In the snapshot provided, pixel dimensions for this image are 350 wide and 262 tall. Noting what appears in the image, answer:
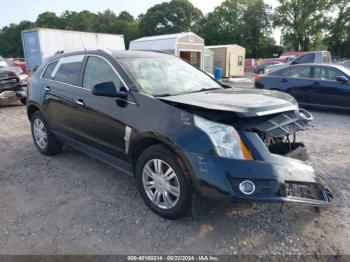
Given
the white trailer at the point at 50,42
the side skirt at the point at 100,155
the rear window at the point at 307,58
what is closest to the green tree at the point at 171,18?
the white trailer at the point at 50,42

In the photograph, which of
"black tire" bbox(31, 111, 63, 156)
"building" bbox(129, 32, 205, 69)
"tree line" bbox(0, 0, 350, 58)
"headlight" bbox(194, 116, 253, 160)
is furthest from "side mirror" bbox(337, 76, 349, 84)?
"tree line" bbox(0, 0, 350, 58)

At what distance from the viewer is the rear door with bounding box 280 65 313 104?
860cm

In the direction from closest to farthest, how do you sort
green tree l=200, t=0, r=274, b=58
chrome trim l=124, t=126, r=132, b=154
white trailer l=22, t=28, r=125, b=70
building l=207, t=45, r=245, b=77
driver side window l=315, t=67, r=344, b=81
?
chrome trim l=124, t=126, r=132, b=154 < driver side window l=315, t=67, r=344, b=81 < white trailer l=22, t=28, r=125, b=70 < building l=207, t=45, r=245, b=77 < green tree l=200, t=0, r=274, b=58

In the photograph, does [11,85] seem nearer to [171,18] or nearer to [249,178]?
[249,178]

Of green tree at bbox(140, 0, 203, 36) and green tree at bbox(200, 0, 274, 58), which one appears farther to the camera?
green tree at bbox(140, 0, 203, 36)

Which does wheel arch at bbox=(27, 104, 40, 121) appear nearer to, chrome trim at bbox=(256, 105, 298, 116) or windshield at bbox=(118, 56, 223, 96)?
windshield at bbox=(118, 56, 223, 96)

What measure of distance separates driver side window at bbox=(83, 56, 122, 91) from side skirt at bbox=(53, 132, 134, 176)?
81cm

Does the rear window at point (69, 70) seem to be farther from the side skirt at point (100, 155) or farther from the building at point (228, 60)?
the building at point (228, 60)

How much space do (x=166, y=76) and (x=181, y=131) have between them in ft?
4.03

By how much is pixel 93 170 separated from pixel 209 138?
2361 mm

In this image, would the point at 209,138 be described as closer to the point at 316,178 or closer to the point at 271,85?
the point at 316,178

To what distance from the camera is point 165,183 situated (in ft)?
9.58

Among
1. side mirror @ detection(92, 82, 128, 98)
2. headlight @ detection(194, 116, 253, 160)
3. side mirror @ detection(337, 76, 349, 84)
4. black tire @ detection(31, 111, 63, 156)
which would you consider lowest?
black tire @ detection(31, 111, 63, 156)

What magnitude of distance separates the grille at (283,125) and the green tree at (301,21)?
5430 cm
